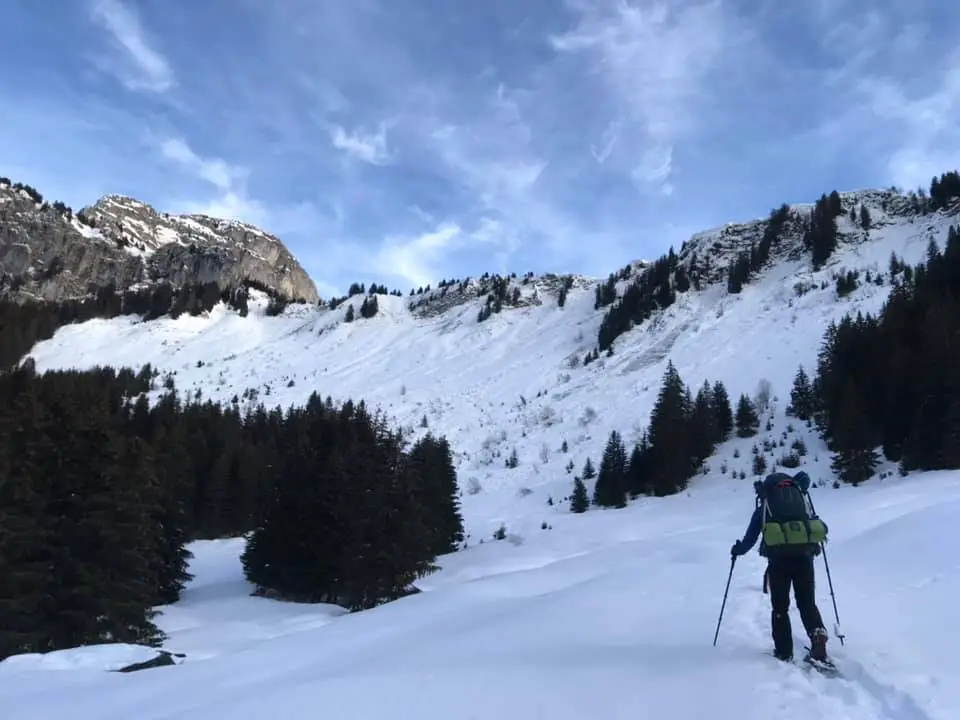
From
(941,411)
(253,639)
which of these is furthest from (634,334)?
(253,639)

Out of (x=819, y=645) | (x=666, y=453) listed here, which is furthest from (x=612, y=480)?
(x=819, y=645)

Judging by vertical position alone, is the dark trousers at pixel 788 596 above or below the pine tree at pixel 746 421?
below

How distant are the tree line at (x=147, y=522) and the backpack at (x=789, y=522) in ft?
48.7

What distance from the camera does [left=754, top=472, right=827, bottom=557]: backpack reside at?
5953mm

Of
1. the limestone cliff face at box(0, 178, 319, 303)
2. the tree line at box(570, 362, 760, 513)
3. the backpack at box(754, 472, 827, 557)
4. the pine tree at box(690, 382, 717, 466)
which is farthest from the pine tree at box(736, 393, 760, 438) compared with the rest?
the limestone cliff face at box(0, 178, 319, 303)

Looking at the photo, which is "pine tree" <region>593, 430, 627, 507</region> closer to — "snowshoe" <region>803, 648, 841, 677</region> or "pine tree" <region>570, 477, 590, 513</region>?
"pine tree" <region>570, 477, 590, 513</region>

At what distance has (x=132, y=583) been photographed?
1639 cm

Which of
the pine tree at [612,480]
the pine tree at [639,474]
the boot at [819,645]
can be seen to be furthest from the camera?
the pine tree at [639,474]

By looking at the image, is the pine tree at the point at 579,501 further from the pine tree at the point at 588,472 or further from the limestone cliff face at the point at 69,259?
the limestone cliff face at the point at 69,259

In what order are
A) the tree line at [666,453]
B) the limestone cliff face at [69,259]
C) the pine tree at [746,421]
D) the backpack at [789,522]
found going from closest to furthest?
the backpack at [789,522] → the tree line at [666,453] → the pine tree at [746,421] → the limestone cliff face at [69,259]

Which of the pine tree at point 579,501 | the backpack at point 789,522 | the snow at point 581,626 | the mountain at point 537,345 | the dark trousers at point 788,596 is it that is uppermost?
the mountain at point 537,345

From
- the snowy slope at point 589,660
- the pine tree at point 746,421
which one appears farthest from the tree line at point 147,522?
the pine tree at point 746,421

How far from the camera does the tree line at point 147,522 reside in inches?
590

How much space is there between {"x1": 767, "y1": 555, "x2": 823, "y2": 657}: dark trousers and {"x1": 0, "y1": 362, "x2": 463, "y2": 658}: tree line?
1467 cm
